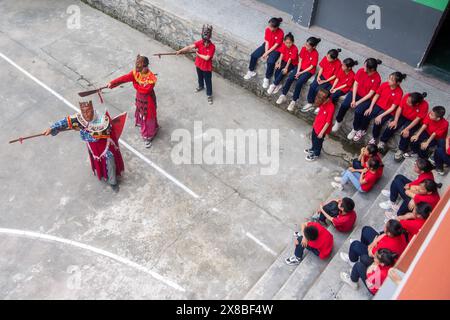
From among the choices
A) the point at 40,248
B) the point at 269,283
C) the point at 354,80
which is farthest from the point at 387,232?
the point at 40,248

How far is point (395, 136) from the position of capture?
7.29m

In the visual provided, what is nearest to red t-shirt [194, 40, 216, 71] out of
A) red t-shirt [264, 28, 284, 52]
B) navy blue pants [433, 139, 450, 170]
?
red t-shirt [264, 28, 284, 52]

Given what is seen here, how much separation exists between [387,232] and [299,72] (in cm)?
356

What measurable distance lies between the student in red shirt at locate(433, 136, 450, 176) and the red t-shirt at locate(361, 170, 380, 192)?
85cm

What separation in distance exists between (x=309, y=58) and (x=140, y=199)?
12.0 feet

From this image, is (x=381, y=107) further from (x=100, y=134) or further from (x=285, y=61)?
(x=100, y=134)

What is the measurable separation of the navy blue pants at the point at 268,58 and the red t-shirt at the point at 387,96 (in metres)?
1.94

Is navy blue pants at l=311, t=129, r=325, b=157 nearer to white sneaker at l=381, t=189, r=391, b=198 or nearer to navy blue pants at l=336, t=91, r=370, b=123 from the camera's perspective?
navy blue pants at l=336, t=91, r=370, b=123

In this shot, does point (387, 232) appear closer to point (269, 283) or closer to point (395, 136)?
point (269, 283)

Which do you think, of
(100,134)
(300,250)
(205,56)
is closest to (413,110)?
(300,250)

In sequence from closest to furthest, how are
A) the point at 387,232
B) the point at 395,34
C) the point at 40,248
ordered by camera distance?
the point at 387,232 < the point at 40,248 < the point at 395,34

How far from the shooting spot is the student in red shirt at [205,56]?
7797mm

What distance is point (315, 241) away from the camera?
577cm

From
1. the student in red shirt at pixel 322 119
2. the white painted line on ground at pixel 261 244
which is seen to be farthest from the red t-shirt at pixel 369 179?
the white painted line on ground at pixel 261 244
